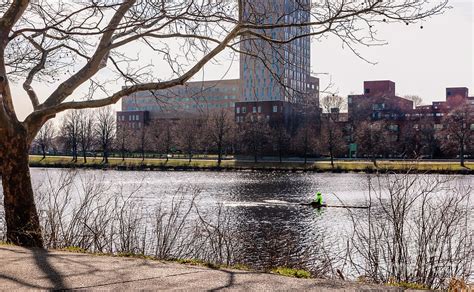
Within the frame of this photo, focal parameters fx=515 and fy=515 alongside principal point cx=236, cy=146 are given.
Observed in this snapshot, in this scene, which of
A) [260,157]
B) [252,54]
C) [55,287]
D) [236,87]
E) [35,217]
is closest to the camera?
[55,287]

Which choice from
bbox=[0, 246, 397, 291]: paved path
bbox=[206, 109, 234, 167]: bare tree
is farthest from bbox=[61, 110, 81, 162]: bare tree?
bbox=[0, 246, 397, 291]: paved path

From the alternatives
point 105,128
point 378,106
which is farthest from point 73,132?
point 378,106

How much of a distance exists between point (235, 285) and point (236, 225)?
61.9 feet

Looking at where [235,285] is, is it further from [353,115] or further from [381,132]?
[353,115]

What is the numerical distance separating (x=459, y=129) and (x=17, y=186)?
7442cm

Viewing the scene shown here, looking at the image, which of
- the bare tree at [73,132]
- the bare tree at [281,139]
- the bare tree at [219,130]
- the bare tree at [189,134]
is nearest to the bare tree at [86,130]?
the bare tree at [73,132]

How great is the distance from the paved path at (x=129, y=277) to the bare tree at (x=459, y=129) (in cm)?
7180

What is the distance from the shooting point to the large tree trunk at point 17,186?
9.67 meters

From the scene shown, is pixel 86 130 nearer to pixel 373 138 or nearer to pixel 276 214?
pixel 373 138

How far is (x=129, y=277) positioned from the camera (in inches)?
259

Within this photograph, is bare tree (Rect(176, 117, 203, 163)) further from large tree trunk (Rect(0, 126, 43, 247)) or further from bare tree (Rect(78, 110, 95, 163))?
large tree trunk (Rect(0, 126, 43, 247))

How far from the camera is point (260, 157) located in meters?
91.0

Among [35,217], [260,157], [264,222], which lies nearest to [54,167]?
[260,157]

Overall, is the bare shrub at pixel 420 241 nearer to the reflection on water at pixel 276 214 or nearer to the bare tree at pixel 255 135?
the reflection on water at pixel 276 214
